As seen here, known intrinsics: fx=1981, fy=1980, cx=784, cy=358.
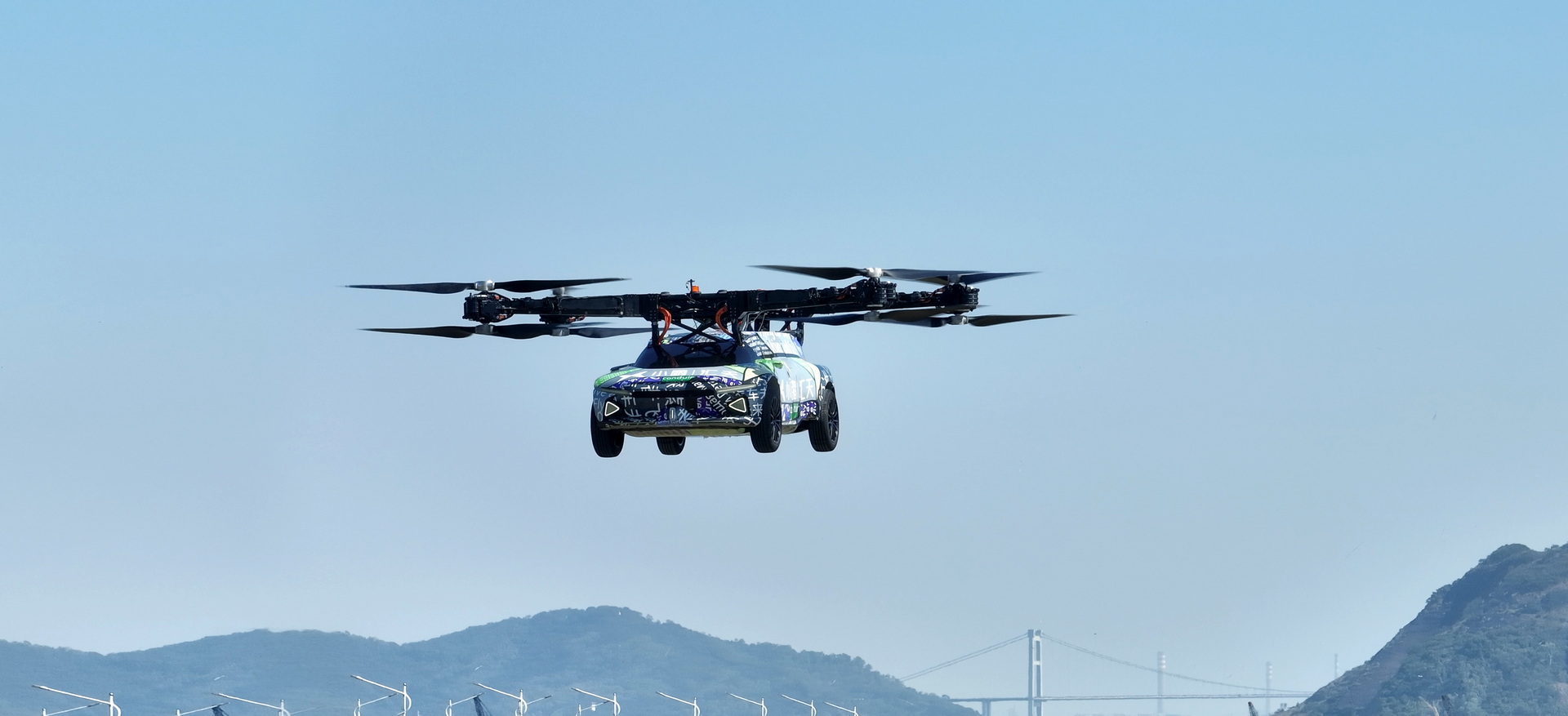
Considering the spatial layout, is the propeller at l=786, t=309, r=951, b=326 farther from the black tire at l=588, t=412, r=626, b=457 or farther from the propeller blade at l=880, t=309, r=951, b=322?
the black tire at l=588, t=412, r=626, b=457

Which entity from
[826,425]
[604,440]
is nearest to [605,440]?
[604,440]

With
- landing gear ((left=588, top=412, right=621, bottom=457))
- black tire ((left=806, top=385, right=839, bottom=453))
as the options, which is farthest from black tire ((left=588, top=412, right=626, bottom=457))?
black tire ((left=806, top=385, right=839, bottom=453))

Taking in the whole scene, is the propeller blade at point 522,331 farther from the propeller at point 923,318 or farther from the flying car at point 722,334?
the propeller at point 923,318

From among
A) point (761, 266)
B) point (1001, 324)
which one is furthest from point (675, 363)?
point (1001, 324)

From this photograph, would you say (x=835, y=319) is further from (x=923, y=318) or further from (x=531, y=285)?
(x=531, y=285)

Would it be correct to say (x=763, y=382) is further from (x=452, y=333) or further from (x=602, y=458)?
(x=452, y=333)

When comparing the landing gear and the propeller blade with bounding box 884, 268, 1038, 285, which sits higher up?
the propeller blade with bounding box 884, 268, 1038, 285

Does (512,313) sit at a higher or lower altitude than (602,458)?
higher

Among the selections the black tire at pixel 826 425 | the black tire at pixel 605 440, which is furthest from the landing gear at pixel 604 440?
the black tire at pixel 826 425
